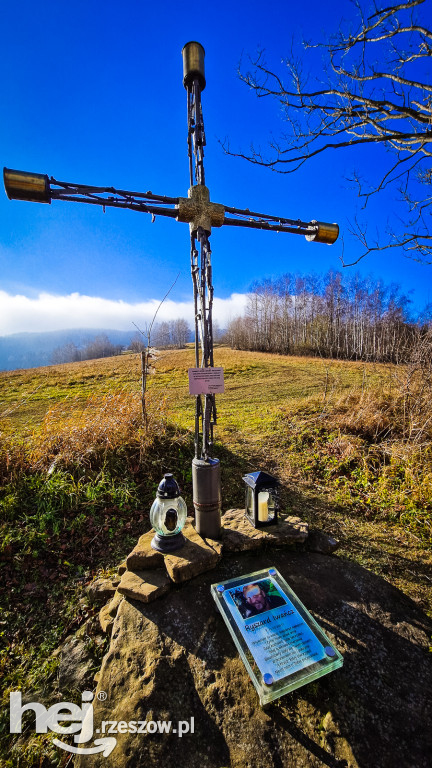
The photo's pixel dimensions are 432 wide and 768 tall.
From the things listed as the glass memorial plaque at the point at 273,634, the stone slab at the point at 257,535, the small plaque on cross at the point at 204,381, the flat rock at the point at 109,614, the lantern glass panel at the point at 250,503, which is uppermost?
the small plaque on cross at the point at 204,381

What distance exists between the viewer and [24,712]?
6.58ft

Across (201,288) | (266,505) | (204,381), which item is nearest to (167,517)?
(266,505)

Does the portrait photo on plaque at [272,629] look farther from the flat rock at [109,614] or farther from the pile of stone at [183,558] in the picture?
the flat rock at [109,614]

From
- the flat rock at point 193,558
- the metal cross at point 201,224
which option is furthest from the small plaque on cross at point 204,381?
the flat rock at point 193,558

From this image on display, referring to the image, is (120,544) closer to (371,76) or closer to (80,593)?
(80,593)

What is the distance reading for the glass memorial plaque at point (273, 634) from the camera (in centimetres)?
166

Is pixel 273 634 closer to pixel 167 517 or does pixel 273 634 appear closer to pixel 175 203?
pixel 167 517

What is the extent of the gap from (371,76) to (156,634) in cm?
777

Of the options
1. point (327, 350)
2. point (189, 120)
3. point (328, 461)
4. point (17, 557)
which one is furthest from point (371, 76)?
point (327, 350)

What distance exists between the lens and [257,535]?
2.68 meters
